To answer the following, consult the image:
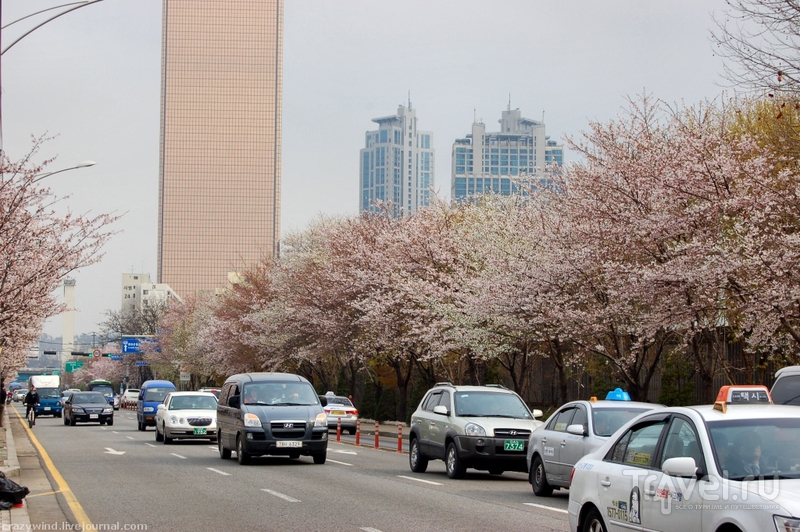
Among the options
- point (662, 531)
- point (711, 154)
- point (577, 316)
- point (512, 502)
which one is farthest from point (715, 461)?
point (577, 316)

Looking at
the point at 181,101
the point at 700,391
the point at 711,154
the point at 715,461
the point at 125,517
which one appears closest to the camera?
the point at 715,461

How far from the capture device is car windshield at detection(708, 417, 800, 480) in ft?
23.5

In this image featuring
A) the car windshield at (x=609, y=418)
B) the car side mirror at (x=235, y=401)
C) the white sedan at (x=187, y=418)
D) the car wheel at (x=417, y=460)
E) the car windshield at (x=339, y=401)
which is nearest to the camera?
the car windshield at (x=609, y=418)

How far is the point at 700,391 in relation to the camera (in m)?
31.9

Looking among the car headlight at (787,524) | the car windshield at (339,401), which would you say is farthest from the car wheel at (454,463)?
the car windshield at (339,401)

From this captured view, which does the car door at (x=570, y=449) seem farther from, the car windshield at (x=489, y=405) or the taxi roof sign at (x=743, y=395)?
the taxi roof sign at (x=743, y=395)

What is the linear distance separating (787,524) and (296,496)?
9.96m

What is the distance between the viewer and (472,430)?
1798cm

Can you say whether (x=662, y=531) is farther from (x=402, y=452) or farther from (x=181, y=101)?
(x=181, y=101)

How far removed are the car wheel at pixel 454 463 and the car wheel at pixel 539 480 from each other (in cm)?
225

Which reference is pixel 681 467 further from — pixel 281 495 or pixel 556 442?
pixel 281 495

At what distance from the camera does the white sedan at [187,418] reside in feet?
98.6

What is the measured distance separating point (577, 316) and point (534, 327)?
3224 millimetres

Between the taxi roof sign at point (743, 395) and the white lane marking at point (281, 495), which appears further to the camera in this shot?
the white lane marking at point (281, 495)
